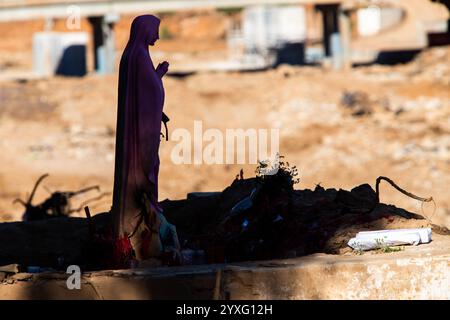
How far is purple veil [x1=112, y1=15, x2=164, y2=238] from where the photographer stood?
8188 millimetres

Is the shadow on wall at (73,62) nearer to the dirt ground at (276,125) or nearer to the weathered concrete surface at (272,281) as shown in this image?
the dirt ground at (276,125)

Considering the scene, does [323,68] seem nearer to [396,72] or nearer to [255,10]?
[396,72]

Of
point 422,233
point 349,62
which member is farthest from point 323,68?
point 422,233

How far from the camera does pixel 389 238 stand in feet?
26.2

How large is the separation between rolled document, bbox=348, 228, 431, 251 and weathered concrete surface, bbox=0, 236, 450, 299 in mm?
334

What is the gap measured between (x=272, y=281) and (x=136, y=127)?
1626mm

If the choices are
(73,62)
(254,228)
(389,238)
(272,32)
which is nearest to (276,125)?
(73,62)

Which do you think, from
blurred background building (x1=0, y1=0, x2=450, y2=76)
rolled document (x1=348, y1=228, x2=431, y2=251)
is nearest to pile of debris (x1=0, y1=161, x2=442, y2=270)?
rolled document (x1=348, y1=228, x2=431, y2=251)

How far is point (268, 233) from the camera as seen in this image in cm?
888

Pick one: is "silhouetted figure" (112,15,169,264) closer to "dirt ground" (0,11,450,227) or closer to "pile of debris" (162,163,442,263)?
"pile of debris" (162,163,442,263)

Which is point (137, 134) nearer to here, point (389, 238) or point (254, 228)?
point (254, 228)

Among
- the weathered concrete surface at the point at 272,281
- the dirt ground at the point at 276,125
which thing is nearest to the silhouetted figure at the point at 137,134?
the weathered concrete surface at the point at 272,281

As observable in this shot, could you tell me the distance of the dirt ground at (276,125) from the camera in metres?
21.8

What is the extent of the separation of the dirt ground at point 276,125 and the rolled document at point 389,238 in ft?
26.6
